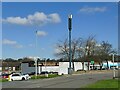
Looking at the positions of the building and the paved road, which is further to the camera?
the building

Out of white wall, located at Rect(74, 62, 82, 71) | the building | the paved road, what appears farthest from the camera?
white wall, located at Rect(74, 62, 82, 71)

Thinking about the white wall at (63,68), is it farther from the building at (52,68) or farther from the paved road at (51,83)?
the paved road at (51,83)

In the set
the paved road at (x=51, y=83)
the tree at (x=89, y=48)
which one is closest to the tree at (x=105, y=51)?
the tree at (x=89, y=48)

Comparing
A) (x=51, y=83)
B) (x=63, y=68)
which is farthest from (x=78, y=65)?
(x=51, y=83)

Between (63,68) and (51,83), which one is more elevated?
(51,83)

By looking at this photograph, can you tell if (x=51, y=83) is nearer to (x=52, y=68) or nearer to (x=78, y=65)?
(x=52, y=68)

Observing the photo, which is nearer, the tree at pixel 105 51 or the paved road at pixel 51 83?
the paved road at pixel 51 83


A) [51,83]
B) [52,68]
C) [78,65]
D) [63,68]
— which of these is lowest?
[52,68]

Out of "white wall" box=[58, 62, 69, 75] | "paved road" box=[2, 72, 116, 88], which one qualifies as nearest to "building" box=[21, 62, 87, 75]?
"white wall" box=[58, 62, 69, 75]

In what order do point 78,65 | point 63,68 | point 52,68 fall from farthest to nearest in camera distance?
point 78,65 → point 52,68 → point 63,68

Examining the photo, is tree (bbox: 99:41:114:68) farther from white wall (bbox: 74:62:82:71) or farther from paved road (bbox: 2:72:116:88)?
paved road (bbox: 2:72:116:88)

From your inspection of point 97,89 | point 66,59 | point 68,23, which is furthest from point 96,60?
point 97,89

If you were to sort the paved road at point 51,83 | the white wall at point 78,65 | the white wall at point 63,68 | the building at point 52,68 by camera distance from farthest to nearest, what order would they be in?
1. the white wall at point 78,65
2. the building at point 52,68
3. the white wall at point 63,68
4. the paved road at point 51,83

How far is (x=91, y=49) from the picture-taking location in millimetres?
107000
